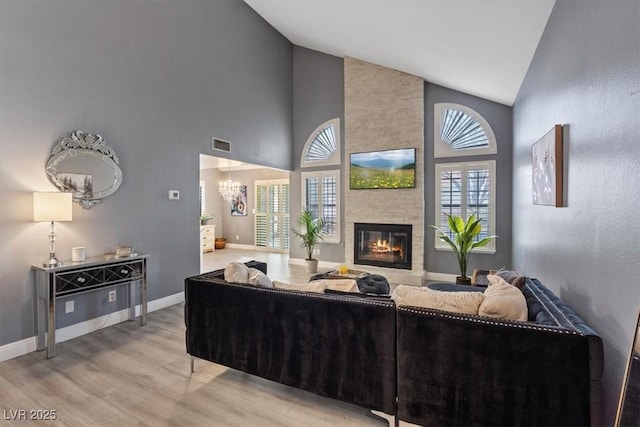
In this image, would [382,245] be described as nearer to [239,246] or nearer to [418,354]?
[418,354]

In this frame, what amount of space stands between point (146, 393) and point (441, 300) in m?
2.37

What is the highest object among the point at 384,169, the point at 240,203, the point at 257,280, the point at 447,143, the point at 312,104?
the point at 312,104

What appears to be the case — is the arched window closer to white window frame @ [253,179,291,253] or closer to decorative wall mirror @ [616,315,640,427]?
white window frame @ [253,179,291,253]

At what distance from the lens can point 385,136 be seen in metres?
6.41

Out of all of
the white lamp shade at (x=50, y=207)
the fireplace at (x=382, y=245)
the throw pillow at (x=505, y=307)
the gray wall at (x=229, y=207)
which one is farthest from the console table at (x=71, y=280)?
the gray wall at (x=229, y=207)

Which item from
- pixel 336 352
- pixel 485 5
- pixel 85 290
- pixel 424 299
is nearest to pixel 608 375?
pixel 424 299

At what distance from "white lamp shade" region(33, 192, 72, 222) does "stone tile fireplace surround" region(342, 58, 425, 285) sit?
4849 millimetres

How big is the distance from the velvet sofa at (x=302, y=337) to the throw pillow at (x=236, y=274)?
7 cm

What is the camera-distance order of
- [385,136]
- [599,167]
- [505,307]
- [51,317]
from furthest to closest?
1. [385,136]
2. [51,317]
3. [505,307]
4. [599,167]

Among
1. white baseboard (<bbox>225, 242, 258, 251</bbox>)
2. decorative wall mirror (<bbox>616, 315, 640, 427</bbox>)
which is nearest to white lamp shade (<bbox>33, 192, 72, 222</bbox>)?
decorative wall mirror (<bbox>616, 315, 640, 427</bbox>)

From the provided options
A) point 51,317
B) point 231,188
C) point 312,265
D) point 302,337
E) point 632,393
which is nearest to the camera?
point 632,393

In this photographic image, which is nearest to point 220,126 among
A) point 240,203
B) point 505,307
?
point 505,307

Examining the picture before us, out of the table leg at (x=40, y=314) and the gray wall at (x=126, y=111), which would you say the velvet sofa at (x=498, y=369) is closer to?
the table leg at (x=40, y=314)

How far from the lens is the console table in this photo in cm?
309
